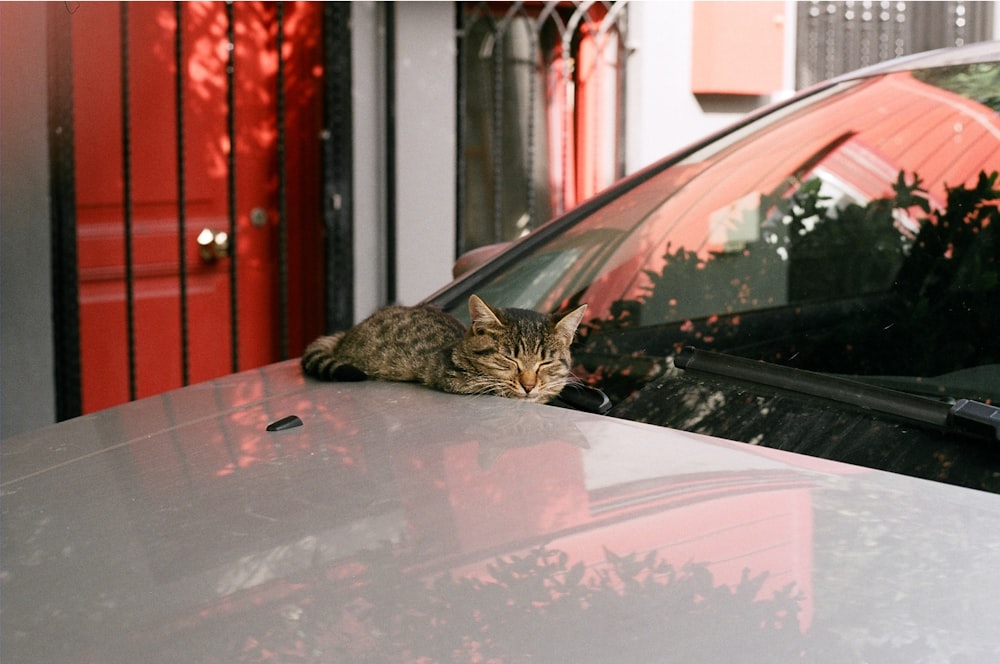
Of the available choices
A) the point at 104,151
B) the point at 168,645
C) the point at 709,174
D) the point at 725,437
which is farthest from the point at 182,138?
the point at 168,645

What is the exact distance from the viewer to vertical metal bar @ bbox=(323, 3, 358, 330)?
506 cm

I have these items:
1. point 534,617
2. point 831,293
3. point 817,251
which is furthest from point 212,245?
point 534,617

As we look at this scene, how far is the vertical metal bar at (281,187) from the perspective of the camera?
4.81m

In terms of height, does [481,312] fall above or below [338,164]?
below

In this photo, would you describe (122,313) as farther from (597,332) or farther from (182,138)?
(597,332)

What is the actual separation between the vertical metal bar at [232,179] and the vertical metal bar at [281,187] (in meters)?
0.19

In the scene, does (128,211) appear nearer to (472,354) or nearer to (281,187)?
(281,187)

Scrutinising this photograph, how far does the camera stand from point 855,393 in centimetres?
176

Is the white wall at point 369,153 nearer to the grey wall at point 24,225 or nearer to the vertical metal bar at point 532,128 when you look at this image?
the vertical metal bar at point 532,128

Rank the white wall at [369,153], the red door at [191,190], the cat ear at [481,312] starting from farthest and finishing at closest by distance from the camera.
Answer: the white wall at [369,153]
the red door at [191,190]
the cat ear at [481,312]

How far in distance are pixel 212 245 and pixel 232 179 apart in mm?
352

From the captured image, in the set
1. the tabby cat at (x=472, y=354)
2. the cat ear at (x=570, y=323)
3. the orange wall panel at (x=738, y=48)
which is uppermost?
the orange wall panel at (x=738, y=48)

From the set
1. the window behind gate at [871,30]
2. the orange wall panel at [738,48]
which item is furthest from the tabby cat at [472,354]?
the window behind gate at [871,30]

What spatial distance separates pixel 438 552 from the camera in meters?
1.34
